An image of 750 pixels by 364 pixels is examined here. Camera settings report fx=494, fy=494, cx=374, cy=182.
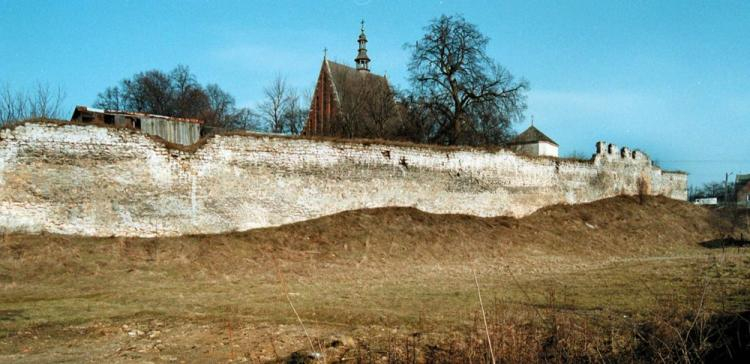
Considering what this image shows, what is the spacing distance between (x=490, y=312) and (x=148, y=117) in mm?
11807

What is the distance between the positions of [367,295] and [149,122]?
8932mm

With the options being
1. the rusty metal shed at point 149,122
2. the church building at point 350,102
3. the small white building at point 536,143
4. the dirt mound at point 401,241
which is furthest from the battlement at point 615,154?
the rusty metal shed at point 149,122

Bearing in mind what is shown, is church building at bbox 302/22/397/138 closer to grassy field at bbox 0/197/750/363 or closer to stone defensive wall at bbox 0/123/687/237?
stone defensive wall at bbox 0/123/687/237

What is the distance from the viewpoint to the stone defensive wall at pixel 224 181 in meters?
12.4

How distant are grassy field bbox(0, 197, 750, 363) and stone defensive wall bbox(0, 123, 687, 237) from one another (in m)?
0.59

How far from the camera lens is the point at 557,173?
22359mm

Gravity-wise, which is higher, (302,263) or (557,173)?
(557,173)

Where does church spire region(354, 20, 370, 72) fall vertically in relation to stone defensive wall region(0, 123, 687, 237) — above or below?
above

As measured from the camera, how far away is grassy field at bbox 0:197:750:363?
5.77 meters

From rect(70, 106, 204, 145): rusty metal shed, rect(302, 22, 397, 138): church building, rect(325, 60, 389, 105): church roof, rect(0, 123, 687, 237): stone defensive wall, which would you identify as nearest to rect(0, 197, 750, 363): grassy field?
rect(0, 123, 687, 237): stone defensive wall

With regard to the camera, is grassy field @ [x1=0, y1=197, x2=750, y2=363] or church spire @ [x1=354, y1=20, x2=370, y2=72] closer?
grassy field @ [x1=0, y1=197, x2=750, y2=363]

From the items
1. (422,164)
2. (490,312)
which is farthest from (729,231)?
(490,312)

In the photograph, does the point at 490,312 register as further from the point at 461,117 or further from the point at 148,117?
the point at 461,117

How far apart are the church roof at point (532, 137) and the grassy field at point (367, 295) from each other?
2434 cm
